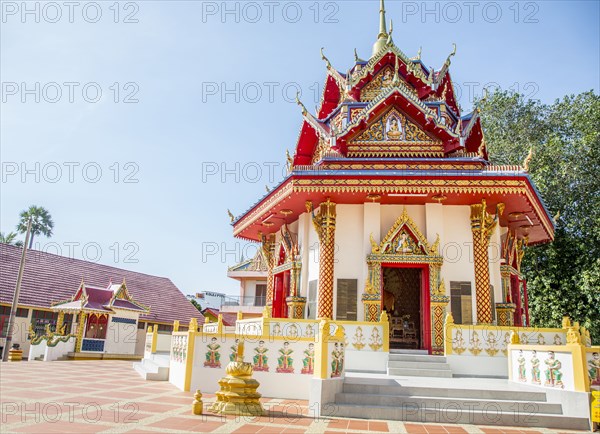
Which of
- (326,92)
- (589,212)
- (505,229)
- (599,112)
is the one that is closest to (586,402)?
(505,229)

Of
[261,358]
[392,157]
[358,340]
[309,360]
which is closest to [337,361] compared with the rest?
[309,360]

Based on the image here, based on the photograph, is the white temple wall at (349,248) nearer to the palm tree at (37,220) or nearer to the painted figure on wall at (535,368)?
the painted figure on wall at (535,368)

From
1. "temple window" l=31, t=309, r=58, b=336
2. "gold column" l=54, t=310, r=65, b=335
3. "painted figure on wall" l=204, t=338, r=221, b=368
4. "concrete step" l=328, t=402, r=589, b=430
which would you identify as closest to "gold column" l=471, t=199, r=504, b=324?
"concrete step" l=328, t=402, r=589, b=430

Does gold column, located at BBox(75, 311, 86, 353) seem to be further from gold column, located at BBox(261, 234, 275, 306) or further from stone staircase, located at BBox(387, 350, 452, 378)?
stone staircase, located at BBox(387, 350, 452, 378)

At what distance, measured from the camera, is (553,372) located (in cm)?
788

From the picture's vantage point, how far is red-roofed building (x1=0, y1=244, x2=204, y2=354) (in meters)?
23.0

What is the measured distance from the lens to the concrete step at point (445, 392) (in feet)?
25.8

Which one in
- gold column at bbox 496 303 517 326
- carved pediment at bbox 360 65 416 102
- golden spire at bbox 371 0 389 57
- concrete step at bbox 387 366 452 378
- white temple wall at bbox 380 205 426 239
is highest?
golden spire at bbox 371 0 389 57

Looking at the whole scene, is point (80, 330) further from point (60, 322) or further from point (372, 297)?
point (372, 297)

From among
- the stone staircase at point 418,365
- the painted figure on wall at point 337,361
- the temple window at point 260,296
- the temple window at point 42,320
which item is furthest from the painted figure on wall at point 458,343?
the temple window at point 260,296

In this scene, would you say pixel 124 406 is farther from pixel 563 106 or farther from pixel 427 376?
pixel 563 106

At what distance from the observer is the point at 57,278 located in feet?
85.8

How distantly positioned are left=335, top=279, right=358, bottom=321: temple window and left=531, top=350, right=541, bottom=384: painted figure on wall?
15.7 ft

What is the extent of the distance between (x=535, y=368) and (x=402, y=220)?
5385 mm
